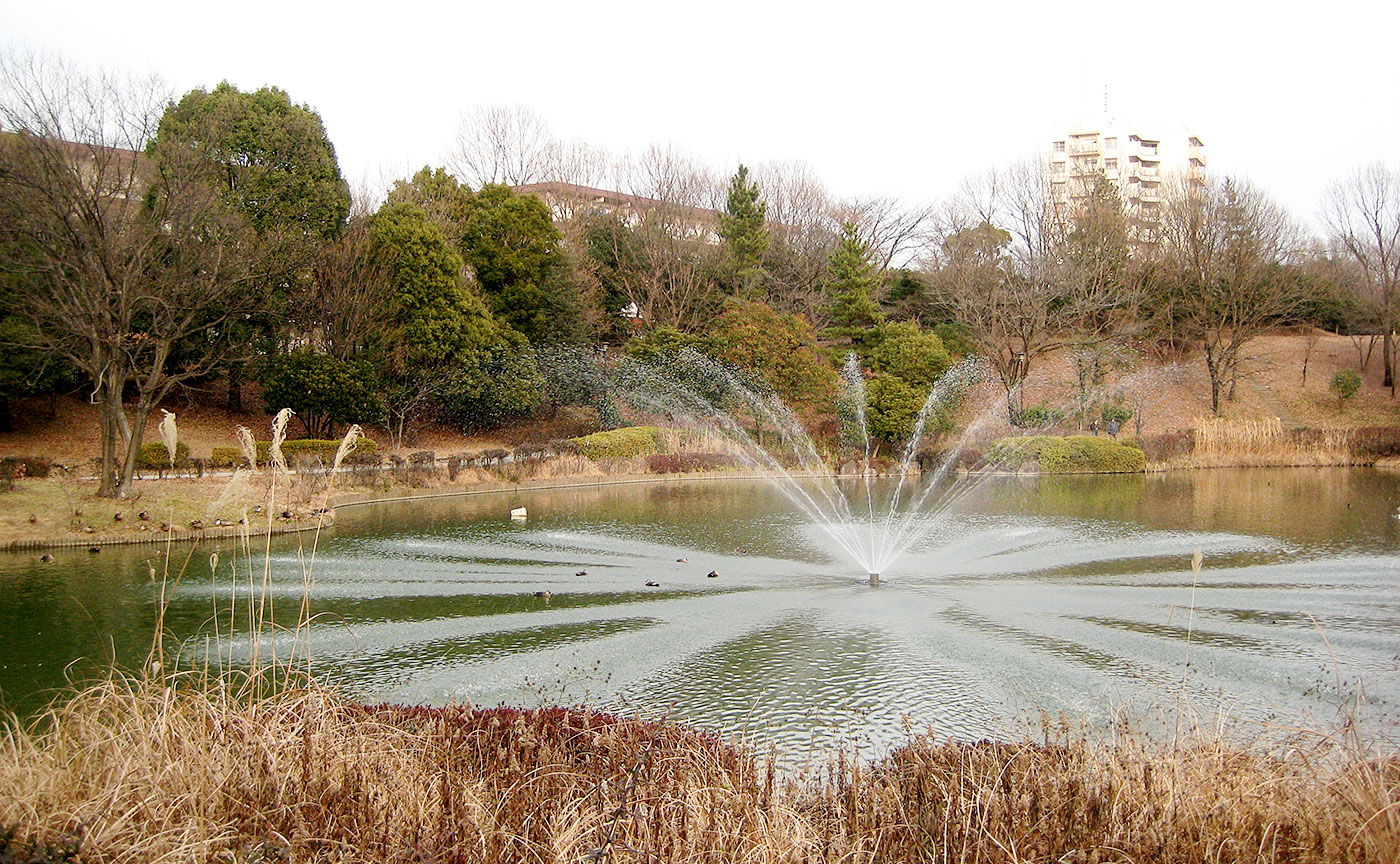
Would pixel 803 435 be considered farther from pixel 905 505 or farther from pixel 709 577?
pixel 709 577

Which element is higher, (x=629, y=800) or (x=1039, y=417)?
(x=1039, y=417)

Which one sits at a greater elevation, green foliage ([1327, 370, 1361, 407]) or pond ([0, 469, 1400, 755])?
green foliage ([1327, 370, 1361, 407])

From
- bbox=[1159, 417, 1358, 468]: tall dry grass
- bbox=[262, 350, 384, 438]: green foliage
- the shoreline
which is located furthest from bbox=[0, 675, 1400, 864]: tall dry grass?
bbox=[1159, 417, 1358, 468]: tall dry grass

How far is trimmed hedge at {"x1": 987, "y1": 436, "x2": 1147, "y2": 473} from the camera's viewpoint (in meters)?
28.4

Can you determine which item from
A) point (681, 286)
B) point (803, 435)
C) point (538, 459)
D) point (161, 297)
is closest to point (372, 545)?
point (161, 297)

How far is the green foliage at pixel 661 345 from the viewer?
31.4m

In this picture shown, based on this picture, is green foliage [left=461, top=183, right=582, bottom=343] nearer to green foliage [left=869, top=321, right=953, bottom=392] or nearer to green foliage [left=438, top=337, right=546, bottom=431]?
green foliage [left=438, top=337, right=546, bottom=431]

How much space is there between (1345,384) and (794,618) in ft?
116

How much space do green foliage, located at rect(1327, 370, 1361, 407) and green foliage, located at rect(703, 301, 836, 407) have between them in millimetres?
21144

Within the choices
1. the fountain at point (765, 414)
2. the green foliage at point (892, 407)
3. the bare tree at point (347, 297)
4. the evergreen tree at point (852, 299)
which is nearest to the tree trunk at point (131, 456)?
the bare tree at point (347, 297)

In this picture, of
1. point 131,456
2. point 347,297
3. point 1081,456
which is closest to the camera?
point 131,456

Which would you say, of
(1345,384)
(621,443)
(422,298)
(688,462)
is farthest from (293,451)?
(1345,384)

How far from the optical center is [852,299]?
3725 centimetres

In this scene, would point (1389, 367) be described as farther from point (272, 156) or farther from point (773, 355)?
point (272, 156)
